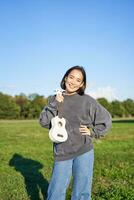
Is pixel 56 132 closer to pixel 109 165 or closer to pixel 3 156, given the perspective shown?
pixel 109 165

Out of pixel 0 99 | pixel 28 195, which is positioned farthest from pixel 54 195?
pixel 0 99

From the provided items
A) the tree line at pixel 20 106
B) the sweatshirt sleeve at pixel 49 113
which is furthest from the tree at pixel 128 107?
the sweatshirt sleeve at pixel 49 113

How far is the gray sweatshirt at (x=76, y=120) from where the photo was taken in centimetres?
550

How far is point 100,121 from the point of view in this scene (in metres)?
5.66

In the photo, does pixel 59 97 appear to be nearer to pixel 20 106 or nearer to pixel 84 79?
pixel 84 79

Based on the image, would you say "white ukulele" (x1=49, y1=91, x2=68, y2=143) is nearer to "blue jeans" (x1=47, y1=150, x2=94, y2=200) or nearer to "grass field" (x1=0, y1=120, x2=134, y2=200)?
"blue jeans" (x1=47, y1=150, x2=94, y2=200)

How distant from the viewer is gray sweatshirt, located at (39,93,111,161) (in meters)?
5.50

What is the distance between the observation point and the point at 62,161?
5.46 metres

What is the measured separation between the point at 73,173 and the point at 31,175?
511 cm

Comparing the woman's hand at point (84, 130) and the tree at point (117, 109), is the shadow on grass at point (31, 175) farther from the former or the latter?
the tree at point (117, 109)

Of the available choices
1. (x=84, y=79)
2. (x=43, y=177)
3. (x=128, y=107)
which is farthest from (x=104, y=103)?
(x=84, y=79)

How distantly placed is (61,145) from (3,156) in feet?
32.1

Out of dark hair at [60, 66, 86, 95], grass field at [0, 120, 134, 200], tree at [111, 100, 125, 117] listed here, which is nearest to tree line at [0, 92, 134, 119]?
tree at [111, 100, 125, 117]

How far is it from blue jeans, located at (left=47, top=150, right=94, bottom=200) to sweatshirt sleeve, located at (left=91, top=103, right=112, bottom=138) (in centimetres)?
29
